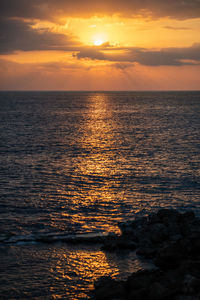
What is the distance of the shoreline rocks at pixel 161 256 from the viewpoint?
54.2ft

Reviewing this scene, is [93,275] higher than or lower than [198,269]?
lower

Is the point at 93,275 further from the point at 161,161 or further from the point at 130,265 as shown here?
the point at 161,161

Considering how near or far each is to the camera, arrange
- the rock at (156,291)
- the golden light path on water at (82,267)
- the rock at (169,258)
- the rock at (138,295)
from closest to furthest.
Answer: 1. the rock at (156,291)
2. the rock at (138,295)
3. the golden light path on water at (82,267)
4. the rock at (169,258)

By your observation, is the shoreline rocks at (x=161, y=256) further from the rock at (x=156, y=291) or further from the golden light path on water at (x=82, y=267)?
the golden light path on water at (x=82, y=267)

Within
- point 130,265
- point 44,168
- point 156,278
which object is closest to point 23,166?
point 44,168

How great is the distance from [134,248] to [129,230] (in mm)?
1999

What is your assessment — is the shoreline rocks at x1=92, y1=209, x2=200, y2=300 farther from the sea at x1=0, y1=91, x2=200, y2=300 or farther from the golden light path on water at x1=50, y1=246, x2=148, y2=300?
the sea at x1=0, y1=91, x2=200, y2=300

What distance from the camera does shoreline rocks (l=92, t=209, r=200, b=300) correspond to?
54.2 feet

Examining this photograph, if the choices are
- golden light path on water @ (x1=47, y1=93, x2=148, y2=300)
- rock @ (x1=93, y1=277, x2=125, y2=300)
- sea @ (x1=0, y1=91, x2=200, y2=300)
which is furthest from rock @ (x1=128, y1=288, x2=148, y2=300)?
golden light path on water @ (x1=47, y1=93, x2=148, y2=300)

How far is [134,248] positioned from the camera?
23766 mm

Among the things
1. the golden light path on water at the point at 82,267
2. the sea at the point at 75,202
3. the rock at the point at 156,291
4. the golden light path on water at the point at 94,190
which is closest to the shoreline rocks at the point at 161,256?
the rock at the point at 156,291

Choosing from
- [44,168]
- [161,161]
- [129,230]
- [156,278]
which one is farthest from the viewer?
[161,161]

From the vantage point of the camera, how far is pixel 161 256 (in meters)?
20.8

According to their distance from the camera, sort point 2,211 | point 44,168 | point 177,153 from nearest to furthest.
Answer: point 2,211
point 44,168
point 177,153
